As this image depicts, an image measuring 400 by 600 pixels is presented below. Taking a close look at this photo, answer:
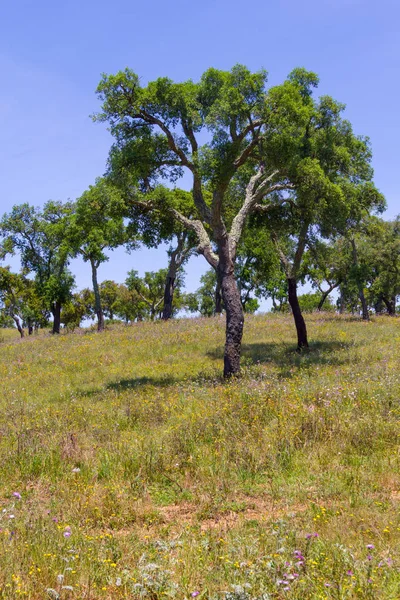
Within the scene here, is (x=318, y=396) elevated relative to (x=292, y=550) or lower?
elevated

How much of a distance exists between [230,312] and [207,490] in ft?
31.0

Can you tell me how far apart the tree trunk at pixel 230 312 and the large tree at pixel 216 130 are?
34 millimetres

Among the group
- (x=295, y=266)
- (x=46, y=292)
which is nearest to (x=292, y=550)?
(x=295, y=266)

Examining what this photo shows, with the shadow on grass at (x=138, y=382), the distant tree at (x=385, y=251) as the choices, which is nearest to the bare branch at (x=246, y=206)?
the shadow on grass at (x=138, y=382)

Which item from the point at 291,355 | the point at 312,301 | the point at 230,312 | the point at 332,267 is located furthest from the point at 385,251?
the point at 312,301

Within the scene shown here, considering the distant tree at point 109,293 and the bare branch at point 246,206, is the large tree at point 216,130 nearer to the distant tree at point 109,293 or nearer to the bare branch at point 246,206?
the bare branch at point 246,206

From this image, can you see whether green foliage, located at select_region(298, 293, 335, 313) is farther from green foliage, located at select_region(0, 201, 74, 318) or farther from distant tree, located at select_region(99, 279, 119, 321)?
green foliage, located at select_region(0, 201, 74, 318)

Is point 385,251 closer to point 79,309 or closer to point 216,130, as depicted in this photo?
point 216,130

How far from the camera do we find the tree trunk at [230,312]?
1527cm

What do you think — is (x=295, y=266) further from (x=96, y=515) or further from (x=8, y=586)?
(x=8, y=586)

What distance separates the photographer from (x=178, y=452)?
26.4 ft

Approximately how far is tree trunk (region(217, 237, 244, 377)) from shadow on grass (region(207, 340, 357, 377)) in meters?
1.72

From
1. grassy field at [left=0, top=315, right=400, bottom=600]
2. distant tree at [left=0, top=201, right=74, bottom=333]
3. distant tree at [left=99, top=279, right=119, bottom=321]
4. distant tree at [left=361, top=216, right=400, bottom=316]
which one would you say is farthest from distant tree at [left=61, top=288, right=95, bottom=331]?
grassy field at [left=0, top=315, right=400, bottom=600]

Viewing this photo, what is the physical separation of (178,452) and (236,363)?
7.42m
